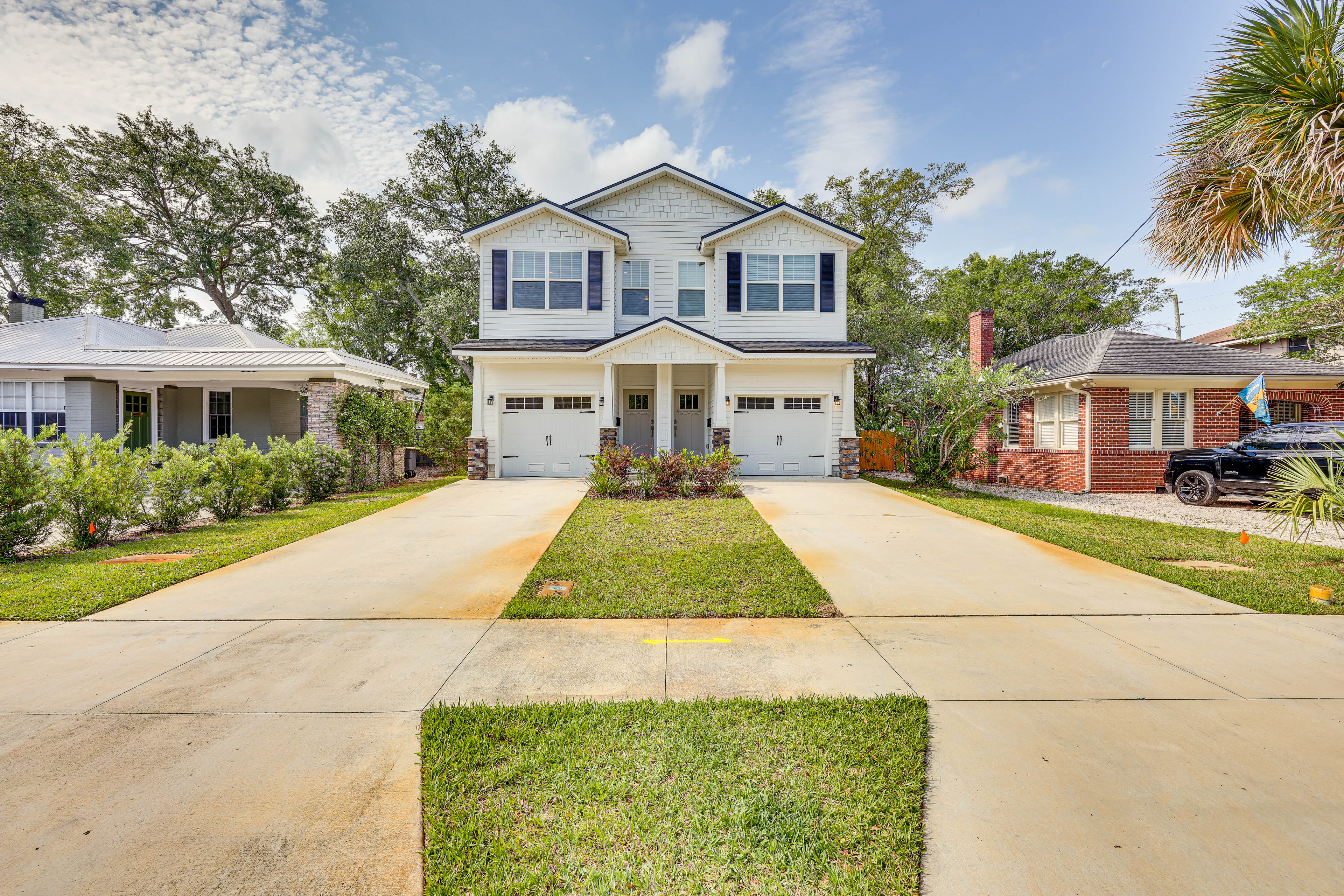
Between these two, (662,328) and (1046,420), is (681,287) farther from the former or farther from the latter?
(1046,420)

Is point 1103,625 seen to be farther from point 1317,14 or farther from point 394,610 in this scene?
point 1317,14

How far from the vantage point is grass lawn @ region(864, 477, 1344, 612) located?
5250 mm

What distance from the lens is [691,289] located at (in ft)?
51.4

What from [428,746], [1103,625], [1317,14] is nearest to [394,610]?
[428,746]

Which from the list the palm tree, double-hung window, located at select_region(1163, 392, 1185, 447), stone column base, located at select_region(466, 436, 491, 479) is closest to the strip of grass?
stone column base, located at select_region(466, 436, 491, 479)

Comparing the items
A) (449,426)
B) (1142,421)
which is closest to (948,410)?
(1142,421)

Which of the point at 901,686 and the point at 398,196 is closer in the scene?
the point at 901,686

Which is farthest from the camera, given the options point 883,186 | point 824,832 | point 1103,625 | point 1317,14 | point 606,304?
point 883,186

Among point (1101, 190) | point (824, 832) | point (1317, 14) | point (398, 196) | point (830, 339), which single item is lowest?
point (824, 832)

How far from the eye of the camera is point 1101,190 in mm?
14906

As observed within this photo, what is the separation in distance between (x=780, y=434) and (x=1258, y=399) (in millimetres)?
10796

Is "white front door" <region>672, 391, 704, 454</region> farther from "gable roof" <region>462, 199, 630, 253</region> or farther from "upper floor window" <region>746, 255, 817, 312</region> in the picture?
"gable roof" <region>462, 199, 630, 253</region>

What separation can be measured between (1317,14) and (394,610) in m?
11.0

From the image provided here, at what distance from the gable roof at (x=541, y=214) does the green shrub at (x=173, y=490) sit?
8620 mm
